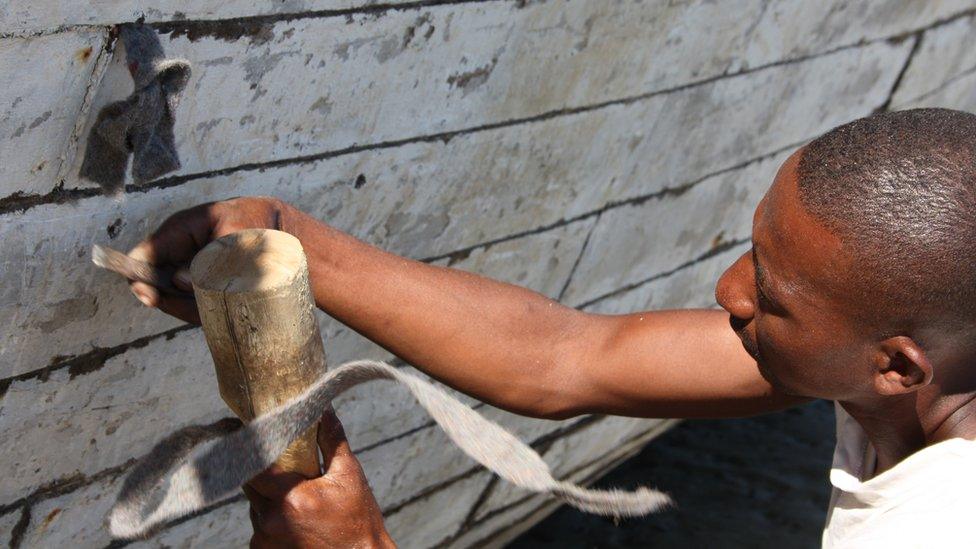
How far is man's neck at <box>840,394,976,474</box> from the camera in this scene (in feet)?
5.96

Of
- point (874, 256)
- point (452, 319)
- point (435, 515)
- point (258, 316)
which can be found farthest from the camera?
point (435, 515)

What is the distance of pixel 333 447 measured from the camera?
1724 millimetres

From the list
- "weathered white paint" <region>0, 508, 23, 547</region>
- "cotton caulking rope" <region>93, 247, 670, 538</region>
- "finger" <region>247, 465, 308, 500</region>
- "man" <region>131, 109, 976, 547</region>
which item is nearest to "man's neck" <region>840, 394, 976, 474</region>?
"man" <region>131, 109, 976, 547</region>

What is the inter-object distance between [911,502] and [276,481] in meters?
1.05

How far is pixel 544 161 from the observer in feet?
9.13

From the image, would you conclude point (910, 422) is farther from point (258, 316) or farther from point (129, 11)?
point (129, 11)

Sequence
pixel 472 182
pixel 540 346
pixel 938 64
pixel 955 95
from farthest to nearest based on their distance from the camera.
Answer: pixel 955 95, pixel 938 64, pixel 472 182, pixel 540 346

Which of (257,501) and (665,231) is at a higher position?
(257,501)

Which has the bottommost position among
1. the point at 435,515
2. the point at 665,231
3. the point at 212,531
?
the point at 435,515

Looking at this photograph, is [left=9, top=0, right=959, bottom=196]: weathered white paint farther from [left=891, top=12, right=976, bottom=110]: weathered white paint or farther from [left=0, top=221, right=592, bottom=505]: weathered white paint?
[left=891, top=12, right=976, bottom=110]: weathered white paint

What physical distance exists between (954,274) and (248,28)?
48.2 inches

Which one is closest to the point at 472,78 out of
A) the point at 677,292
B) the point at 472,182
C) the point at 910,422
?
the point at 472,182

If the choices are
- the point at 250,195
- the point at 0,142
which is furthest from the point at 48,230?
the point at 250,195

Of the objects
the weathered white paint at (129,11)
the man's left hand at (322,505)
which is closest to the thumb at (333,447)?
the man's left hand at (322,505)
